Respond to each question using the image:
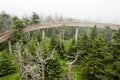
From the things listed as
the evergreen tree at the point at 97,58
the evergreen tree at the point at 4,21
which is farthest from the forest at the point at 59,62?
the evergreen tree at the point at 4,21

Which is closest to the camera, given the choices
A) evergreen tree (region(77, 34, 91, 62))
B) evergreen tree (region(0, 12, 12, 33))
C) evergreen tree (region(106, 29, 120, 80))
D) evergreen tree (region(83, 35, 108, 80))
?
evergreen tree (region(106, 29, 120, 80))

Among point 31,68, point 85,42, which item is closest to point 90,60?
point 85,42

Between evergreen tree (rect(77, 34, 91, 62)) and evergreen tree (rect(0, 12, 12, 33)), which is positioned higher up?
evergreen tree (rect(0, 12, 12, 33))

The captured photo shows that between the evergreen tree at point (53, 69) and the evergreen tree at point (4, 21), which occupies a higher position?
the evergreen tree at point (4, 21)

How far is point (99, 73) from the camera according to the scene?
2431cm

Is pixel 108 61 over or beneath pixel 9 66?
over

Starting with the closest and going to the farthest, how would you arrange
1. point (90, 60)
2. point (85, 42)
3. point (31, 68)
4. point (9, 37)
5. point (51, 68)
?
point (31, 68) < point (51, 68) < point (90, 60) < point (85, 42) < point (9, 37)

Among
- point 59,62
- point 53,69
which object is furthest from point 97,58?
point 53,69

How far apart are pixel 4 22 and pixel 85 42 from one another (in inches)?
1482

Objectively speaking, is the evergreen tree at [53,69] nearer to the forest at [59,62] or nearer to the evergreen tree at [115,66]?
the forest at [59,62]

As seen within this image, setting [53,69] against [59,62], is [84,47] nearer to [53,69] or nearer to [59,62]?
[59,62]

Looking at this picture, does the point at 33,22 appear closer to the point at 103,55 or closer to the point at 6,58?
the point at 6,58

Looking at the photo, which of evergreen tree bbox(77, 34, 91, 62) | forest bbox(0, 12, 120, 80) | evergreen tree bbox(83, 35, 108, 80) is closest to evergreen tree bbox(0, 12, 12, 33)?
forest bbox(0, 12, 120, 80)

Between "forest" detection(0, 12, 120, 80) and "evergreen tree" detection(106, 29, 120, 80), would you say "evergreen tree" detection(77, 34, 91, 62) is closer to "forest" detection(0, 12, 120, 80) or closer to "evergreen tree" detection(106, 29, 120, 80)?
"forest" detection(0, 12, 120, 80)
